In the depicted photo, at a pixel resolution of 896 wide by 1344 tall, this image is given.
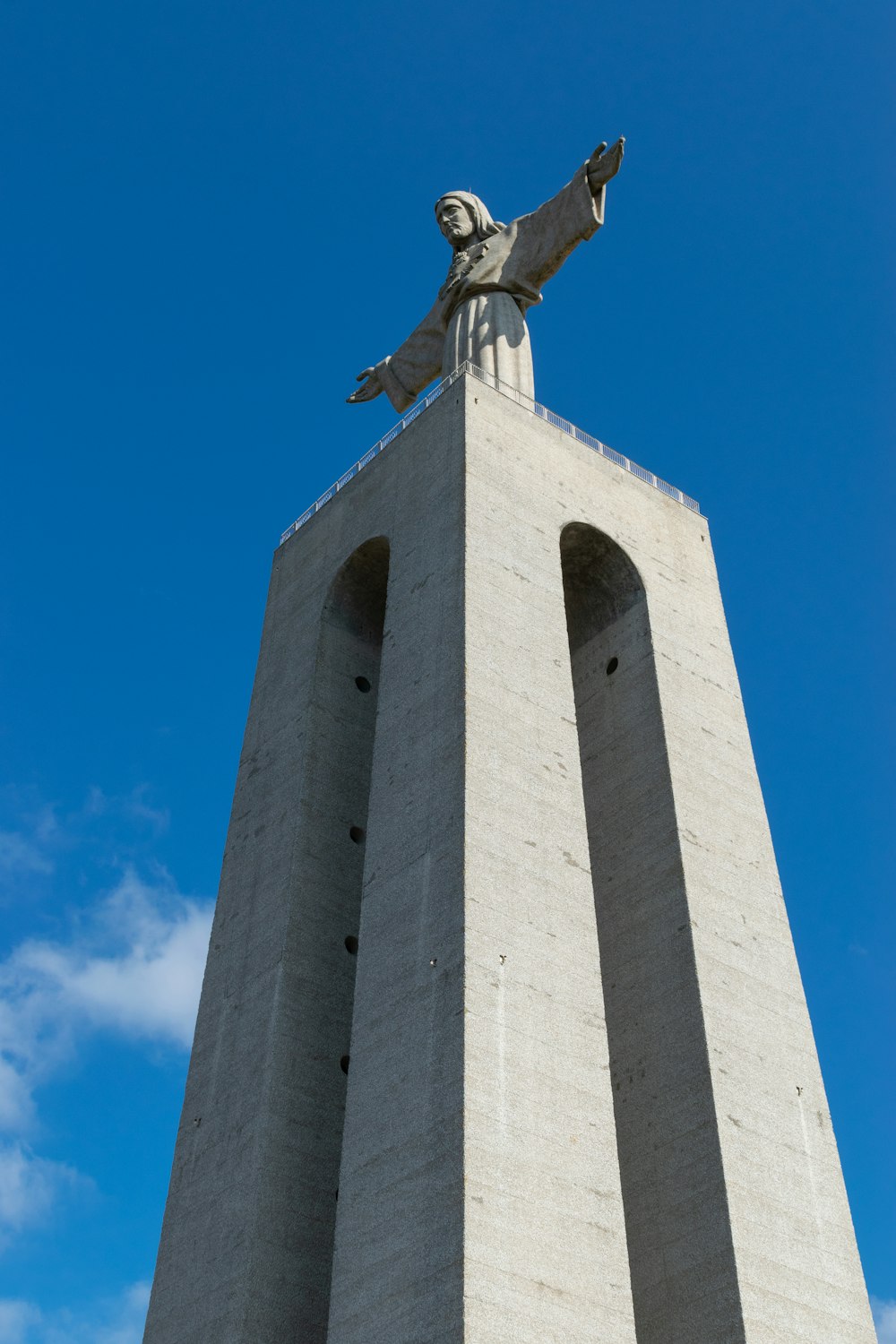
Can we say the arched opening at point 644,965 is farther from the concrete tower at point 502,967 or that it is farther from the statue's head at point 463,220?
the statue's head at point 463,220

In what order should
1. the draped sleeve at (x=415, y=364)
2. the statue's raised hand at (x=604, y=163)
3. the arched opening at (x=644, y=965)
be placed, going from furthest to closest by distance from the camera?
the draped sleeve at (x=415, y=364)
the statue's raised hand at (x=604, y=163)
the arched opening at (x=644, y=965)

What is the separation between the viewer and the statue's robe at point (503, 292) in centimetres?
2369

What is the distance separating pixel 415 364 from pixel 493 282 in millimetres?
2407

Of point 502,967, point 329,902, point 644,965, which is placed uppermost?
point 329,902

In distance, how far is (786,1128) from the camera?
645 inches

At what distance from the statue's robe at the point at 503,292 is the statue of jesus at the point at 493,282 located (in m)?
0.01

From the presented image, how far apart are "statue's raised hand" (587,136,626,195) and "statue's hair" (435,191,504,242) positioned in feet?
10.4

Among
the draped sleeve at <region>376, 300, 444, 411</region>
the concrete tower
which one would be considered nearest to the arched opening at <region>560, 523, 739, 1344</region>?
the concrete tower

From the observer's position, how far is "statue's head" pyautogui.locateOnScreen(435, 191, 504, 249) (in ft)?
86.2

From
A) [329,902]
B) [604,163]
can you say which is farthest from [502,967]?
[604,163]

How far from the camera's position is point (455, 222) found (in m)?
26.4

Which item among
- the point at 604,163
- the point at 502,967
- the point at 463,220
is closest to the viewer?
the point at 502,967

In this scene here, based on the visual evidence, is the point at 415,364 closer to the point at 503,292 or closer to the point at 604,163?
the point at 503,292

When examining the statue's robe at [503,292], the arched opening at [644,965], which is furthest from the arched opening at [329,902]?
the statue's robe at [503,292]
